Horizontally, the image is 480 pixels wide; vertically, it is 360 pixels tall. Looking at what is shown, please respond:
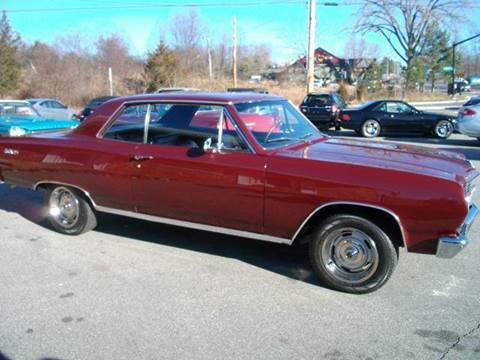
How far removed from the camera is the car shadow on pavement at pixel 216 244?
4.81 meters

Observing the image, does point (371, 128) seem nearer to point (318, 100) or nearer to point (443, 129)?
point (443, 129)

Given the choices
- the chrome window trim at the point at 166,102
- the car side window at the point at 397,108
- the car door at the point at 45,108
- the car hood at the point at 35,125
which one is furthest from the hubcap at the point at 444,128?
the car door at the point at 45,108

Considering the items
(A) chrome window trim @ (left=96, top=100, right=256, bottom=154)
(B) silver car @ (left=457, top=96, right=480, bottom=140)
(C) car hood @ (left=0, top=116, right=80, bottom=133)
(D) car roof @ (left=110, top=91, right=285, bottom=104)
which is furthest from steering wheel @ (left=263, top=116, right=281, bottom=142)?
(B) silver car @ (left=457, top=96, right=480, bottom=140)

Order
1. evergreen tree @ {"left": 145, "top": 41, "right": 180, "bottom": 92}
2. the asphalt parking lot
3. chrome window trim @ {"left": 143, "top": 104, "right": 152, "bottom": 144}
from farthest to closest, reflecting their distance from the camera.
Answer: evergreen tree @ {"left": 145, "top": 41, "right": 180, "bottom": 92} → chrome window trim @ {"left": 143, "top": 104, "right": 152, "bottom": 144} → the asphalt parking lot

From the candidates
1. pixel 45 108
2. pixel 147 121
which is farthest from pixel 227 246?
pixel 45 108

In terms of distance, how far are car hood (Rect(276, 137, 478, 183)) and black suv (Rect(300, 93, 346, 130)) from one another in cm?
1445

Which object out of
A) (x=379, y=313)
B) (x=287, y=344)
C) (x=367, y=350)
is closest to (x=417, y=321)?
(x=379, y=313)

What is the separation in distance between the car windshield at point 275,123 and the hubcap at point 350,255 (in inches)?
41.4

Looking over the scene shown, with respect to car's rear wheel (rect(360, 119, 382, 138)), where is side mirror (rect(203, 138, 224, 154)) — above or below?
above

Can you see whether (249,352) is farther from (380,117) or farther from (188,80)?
(188,80)

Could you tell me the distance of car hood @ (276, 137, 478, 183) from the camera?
4.11 metres

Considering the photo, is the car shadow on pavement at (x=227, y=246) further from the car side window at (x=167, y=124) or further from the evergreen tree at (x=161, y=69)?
the evergreen tree at (x=161, y=69)

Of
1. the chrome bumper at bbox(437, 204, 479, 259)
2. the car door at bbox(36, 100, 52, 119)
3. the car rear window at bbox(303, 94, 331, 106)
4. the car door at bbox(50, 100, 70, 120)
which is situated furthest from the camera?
the car door at bbox(50, 100, 70, 120)

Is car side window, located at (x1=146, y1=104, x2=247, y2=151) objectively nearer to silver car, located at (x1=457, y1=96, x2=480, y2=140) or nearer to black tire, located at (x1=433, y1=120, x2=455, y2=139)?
silver car, located at (x1=457, y1=96, x2=480, y2=140)
